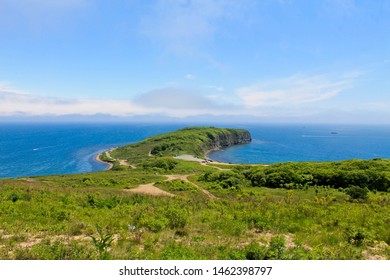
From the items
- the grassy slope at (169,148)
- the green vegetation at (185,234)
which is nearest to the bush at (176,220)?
the green vegetation at (185,234)

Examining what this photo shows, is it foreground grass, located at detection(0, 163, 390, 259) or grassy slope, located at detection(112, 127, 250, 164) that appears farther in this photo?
grassy slope, located at detection(112, 127, 250, 164)

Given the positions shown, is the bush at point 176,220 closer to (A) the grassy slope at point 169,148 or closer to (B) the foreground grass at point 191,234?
(B) the foreground grass at point 191,234

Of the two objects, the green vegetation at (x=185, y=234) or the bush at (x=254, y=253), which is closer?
the bush at (x=254, y=253)

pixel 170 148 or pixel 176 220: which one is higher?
pixel 176 220

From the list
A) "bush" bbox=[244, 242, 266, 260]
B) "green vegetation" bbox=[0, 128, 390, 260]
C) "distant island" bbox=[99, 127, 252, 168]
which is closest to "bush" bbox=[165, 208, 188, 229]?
"green vegetation" bbox=[0, 128, 390, 260]

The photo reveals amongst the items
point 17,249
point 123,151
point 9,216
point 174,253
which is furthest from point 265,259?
point 123,151

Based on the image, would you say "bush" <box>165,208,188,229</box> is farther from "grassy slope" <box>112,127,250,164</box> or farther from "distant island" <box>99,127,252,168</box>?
"grassy slope" <box>112,127,250,164</box>

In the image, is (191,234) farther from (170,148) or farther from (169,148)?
(169,148)

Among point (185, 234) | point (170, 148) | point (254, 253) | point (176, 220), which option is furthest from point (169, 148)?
point (254, 253)

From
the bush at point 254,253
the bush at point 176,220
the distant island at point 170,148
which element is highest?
the bush at point 254,253

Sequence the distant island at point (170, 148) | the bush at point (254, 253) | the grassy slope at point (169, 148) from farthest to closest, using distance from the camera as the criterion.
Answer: the grassy slope at point (169, 148)
the distant island at point (170, 148)
the bush at point (254, 253)

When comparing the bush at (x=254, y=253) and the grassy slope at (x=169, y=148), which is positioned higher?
the bush at (x=254, y=253)
